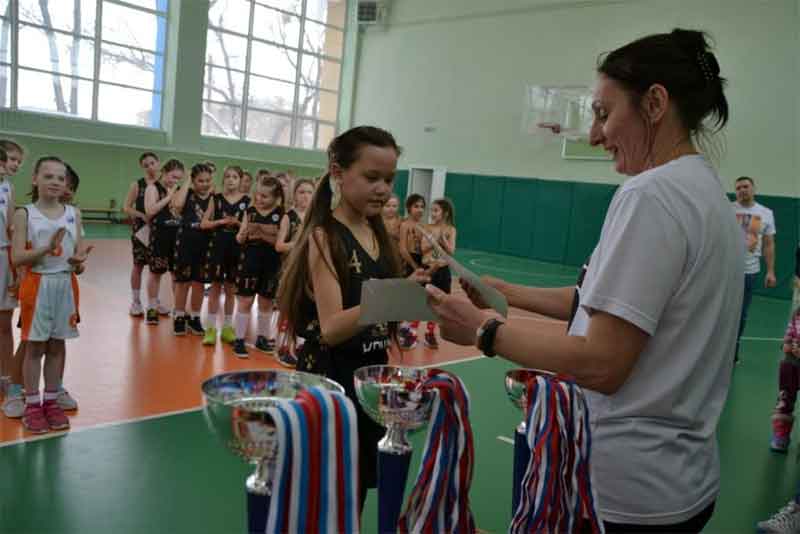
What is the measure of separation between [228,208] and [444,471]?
19.9 ft

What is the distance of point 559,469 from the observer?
1.36m

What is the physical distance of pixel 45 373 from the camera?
402 cm

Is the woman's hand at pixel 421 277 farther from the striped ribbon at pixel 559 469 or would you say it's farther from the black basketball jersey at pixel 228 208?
the black basketball jersey at pixel 228 208

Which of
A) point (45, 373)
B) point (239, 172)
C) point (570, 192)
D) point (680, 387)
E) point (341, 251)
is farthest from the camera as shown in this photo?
point (570, 192)

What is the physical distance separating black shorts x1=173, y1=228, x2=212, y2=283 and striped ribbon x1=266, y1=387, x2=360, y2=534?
6.01 m

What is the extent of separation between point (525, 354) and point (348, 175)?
1072 mm

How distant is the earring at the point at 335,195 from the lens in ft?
7.24

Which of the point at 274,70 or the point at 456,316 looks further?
the point at 274,70

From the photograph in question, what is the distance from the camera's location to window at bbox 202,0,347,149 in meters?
19.6

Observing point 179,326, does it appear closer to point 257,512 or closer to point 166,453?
point 166,453

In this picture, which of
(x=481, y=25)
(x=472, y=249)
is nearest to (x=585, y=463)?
(x=472, y=249)

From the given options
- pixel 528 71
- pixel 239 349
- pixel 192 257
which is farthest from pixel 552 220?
pixel 239 349

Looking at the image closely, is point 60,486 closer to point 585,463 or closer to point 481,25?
point 585,463

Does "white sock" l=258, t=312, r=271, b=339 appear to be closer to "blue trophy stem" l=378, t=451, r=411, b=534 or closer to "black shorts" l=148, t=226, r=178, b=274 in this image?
"black shorts" l=148, t=226, r=178, b=274
